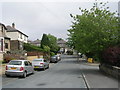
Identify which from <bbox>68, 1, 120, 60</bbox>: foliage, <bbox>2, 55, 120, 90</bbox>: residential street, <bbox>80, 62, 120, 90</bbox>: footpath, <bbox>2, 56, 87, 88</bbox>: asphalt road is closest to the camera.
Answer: <bbox>80, 62, 120, 90</bbox>: footpath

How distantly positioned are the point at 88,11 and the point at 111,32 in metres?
3.31

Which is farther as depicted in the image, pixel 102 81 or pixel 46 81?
pixel 46 81

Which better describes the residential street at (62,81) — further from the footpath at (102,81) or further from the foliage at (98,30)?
the foliage at (98,30)

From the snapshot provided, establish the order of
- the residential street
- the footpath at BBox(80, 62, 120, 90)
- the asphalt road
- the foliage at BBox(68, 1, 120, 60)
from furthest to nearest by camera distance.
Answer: the foliage at BBox(68, 1, 120, 60), the asphalt road, the residential street, the footpath at BBox(80, 62, 120, 90)

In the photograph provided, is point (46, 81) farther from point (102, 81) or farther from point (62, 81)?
point (102, 81)

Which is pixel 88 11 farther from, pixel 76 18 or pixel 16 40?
pixel 16 40

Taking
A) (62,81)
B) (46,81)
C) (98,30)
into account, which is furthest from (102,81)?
(98,30)

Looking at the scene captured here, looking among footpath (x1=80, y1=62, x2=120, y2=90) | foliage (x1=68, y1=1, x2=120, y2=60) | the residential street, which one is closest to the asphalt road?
the residential street

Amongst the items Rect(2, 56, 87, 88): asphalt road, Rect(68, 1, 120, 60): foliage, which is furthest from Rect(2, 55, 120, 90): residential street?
Rect(68, 1, 120, 60): foliage

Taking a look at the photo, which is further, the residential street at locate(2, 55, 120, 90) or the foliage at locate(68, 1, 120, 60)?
the foliage at locate(68, 1, 120, 60)

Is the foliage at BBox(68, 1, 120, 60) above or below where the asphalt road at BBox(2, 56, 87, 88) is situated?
above

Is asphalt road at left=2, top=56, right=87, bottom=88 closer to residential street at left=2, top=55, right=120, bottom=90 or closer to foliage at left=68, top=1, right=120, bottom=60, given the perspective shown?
residential street at left=2, top=55, right=120, bottom=90

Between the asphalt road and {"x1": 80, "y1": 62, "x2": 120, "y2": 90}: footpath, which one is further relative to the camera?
the asphalt road

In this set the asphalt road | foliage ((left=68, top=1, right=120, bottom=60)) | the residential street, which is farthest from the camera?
foliage ((left=68, top=1, right=120, bottom=60))
